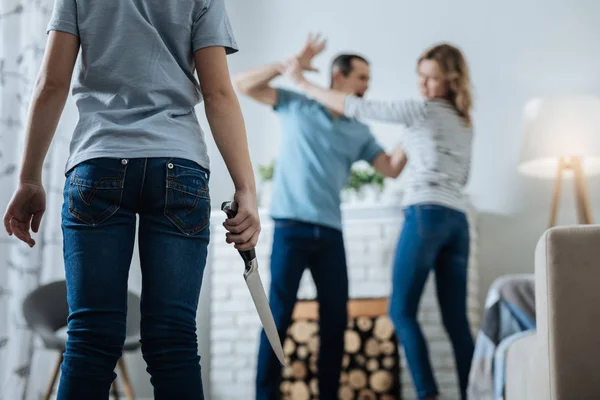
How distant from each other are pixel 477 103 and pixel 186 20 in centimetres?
315

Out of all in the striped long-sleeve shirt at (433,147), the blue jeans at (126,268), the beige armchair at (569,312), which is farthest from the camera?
the striped long-sleeve shirt at (433,147)

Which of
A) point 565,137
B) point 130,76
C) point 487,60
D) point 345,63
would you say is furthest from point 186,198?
point 487,60

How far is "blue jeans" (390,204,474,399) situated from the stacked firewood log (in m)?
0.97

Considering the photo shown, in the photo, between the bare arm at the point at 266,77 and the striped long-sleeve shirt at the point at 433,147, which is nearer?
the striped long-sleeve shirt at the point at 433,147

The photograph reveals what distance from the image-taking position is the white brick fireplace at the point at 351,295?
3.54 metres

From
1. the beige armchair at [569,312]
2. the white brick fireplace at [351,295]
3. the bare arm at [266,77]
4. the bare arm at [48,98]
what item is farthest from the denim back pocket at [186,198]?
the white brick fireplace at [351,295]

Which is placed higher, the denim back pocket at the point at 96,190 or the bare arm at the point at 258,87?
the bare arm at the point at 258,87

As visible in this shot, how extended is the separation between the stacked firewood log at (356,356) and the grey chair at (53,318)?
86 cm

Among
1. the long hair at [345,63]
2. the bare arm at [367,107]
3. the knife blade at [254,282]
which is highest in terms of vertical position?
the long hair at [345,63]

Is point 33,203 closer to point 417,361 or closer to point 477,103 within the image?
point 417,361

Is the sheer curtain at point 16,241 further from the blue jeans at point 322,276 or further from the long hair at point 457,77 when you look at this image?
the long hair at point 457,77

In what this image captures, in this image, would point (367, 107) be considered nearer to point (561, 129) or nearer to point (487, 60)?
point (561, 129)

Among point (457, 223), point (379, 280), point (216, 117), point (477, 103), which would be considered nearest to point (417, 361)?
point (457, 223)

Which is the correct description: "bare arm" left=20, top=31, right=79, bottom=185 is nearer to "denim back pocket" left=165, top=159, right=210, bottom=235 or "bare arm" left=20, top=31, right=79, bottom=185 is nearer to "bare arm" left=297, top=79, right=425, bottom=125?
"denim back pocket" left=165, top=159, right=210, bottom=235
